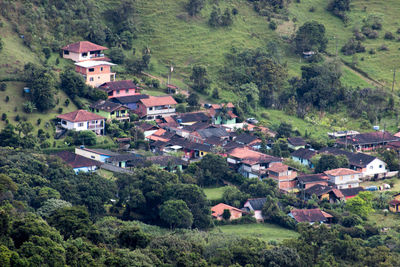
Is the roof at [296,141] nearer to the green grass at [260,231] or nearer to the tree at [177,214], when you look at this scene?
the green grass at [260,231]

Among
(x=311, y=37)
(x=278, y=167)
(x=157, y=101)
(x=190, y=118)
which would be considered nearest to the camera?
(x=278, y=167)

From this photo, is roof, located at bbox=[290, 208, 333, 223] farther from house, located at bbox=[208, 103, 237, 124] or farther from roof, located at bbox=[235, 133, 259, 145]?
house, located at bbox=[208, 103, 237, 124]

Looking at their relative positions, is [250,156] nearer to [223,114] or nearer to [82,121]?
[223,114]

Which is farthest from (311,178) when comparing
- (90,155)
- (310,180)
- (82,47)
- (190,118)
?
(82,47)

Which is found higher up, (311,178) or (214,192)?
(311,178)

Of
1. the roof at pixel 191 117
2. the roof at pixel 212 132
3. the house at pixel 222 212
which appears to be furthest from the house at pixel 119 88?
the house at pixel 222 212

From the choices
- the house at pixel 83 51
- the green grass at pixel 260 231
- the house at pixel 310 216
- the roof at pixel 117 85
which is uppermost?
the house at pixel 83 51
